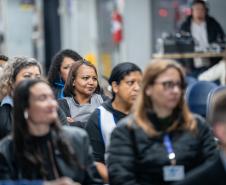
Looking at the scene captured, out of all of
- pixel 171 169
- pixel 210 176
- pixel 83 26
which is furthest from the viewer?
pixel 83 26

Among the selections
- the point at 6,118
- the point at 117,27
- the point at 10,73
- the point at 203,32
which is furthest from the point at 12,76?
the point at 117,27

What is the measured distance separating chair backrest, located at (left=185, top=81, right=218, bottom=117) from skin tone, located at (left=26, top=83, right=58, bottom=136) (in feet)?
11.8

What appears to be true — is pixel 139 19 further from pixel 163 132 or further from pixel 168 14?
pixel 163 132

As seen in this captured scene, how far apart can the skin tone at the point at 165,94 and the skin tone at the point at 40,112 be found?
0.69 meters

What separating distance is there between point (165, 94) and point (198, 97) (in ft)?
11.1

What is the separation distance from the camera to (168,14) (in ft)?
45.9

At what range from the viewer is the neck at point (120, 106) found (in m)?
5.80

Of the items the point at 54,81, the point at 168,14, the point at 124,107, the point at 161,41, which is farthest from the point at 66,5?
the point at 124,107

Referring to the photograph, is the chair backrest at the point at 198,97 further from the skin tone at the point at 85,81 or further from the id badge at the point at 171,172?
the id badge at the point at 171,172

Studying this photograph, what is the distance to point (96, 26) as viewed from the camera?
1759cm

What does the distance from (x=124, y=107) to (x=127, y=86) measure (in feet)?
0.57

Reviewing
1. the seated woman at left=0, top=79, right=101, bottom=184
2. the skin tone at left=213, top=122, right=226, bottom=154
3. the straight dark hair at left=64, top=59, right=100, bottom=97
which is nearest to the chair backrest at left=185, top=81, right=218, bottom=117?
the straight dark hair at left=64, top=59, right=100, bottom=97

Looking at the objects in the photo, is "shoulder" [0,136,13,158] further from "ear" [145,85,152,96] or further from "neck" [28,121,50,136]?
"ear" [145,85,152,96]

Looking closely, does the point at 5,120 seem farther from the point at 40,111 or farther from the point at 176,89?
the point at 176,89
